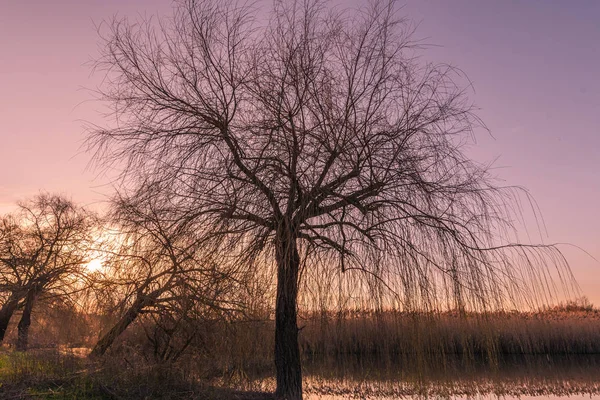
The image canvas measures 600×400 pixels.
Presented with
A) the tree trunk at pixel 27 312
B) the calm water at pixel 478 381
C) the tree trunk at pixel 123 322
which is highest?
the tree trunk at pixel 27 312

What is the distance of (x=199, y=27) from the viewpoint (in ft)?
21.2

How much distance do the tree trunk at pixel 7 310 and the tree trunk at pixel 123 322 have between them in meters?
7.48

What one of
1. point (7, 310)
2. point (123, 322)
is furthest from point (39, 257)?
point (123, 322)

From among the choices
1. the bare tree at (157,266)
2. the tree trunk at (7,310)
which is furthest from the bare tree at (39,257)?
the bare tree at (157,266)

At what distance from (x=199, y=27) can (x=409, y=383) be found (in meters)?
5.10

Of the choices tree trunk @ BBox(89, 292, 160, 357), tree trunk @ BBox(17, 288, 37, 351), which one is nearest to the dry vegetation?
tree trunk @ BBox(89, 292, 160, 357)

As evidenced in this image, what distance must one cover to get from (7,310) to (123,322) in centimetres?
952

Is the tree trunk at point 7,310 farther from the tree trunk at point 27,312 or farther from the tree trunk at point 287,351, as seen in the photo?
the tree trunk at point 287,351

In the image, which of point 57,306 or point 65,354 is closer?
point 65,354

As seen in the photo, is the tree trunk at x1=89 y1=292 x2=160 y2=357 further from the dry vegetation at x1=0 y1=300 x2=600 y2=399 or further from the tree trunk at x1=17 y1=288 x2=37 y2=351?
the tree trunk at x1=17 y1=288 x2=37 y2=351

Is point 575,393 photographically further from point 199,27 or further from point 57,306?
point 57,306

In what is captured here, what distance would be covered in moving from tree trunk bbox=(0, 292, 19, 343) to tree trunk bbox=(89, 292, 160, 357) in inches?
295

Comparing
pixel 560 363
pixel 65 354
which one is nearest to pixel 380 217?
pixel 65 354

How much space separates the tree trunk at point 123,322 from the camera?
22.2ft
